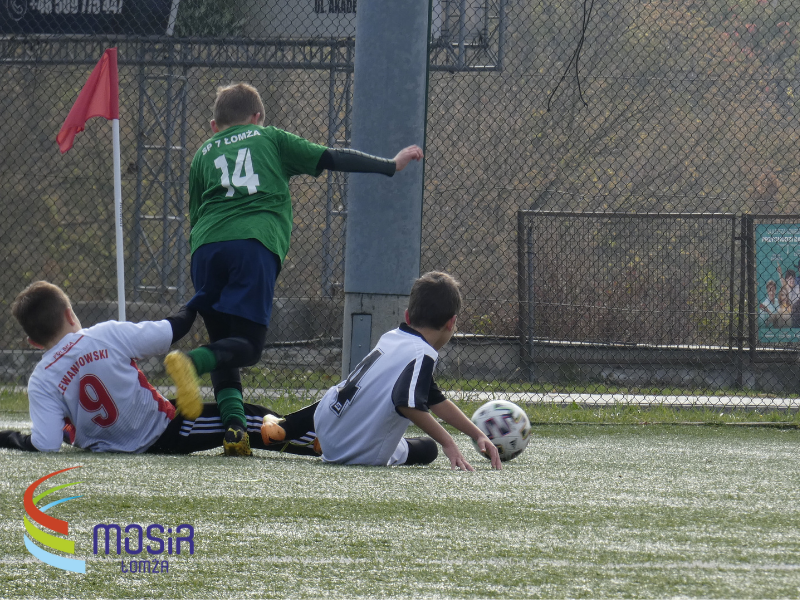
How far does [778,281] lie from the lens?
26.1 feet

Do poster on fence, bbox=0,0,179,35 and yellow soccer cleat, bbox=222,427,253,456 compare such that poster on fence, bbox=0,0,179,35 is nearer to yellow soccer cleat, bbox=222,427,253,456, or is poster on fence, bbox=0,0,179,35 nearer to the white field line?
the white field line

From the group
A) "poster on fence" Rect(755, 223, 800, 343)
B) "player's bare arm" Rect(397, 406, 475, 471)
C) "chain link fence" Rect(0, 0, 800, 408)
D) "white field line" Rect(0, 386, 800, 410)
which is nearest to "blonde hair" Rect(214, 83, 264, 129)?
"player's bare arm" Rect(397, 406, 475, 471)

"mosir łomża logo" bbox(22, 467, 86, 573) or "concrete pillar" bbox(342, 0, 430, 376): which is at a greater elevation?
"concrete pillar" bbox(342, 0, 430, 376)

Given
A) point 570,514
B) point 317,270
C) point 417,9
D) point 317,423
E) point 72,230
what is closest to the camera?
point 570,514

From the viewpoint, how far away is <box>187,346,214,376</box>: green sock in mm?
3199

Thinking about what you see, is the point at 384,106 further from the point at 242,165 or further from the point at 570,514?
the point at 570,514

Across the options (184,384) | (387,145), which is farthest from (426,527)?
(387,145)

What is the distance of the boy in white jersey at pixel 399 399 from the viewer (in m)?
2.92

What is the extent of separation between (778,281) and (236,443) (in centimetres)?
614

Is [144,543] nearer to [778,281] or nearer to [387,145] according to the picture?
[387,145]

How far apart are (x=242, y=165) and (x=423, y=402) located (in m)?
1.38

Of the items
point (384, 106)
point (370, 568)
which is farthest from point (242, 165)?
point (370, 568)

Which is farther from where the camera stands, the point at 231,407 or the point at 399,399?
the point at 231,407

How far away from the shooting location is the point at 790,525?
1.97 metres
